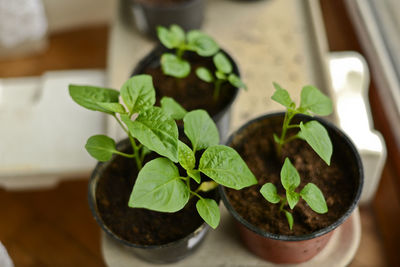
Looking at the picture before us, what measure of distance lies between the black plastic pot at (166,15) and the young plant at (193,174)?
1.38 ft

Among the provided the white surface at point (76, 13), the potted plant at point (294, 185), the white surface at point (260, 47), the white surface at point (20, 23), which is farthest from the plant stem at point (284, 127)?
the white surface at point (76, 13)

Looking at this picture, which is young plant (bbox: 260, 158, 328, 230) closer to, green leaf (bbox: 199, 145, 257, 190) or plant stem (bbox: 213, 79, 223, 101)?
green leaf (bbox: 199, 145, 257, 190)

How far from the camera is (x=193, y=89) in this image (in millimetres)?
897

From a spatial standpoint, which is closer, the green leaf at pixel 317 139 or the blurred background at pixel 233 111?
the green leaf at pixel 317 139

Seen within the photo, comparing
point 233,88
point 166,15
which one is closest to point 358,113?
point 233,88

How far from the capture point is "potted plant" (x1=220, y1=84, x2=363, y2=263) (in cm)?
→ 66

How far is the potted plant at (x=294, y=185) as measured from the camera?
66cm

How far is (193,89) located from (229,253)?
311 millimetres

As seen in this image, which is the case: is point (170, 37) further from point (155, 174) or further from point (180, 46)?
point (155, 174)

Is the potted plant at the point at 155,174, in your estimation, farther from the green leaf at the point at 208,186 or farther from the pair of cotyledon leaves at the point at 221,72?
the pair of cotyledon leaves at the point at 221,72

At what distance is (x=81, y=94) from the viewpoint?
0.67 meters

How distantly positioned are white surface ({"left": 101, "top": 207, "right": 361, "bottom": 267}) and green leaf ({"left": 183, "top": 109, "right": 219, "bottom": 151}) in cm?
21

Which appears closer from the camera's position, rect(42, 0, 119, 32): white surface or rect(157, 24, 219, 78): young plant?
rect(157, 24, 219, 78): young plant

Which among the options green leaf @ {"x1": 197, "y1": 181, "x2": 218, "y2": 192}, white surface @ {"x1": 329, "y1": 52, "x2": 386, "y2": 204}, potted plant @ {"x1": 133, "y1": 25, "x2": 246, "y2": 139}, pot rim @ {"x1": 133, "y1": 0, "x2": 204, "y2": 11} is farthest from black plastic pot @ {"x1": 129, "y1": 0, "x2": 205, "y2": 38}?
green leaf @ {"x1": 197, "y1": 181, "x2": 218, "y2": 192}
